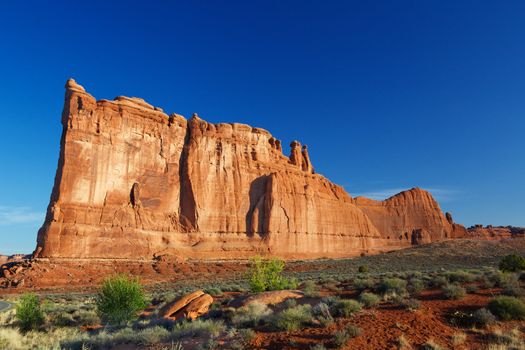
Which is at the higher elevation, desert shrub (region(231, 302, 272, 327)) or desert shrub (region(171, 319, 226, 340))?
desert shrub (region(231, 302, 272, 327))

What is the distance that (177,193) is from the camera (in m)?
56.4

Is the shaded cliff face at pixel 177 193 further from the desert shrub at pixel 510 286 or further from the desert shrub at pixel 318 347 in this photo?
the desert shrub at pixel 510 286

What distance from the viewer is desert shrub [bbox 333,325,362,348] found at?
7609 mm

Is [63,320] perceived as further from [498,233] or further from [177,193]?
[498,233]

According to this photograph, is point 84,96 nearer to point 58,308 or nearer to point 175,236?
point 175,236

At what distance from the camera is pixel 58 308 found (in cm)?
1986

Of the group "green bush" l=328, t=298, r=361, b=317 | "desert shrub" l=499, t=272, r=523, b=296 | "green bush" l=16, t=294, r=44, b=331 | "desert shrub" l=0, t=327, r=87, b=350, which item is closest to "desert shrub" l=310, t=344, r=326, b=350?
"green bush" l=328, t=298, r=361, b=317

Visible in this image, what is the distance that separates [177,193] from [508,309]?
168 ft

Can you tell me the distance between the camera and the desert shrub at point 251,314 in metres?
10.2

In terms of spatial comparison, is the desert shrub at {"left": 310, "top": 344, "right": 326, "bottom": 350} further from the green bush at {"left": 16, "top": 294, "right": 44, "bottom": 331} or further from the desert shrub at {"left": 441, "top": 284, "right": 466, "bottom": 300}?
the green bush at {"left": 16, "top": 294, "right": 44, "bottom": 331}

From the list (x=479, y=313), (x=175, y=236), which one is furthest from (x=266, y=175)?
(x=479, y=313)

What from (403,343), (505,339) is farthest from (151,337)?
(505,339)

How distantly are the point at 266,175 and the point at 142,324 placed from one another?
5414 cm

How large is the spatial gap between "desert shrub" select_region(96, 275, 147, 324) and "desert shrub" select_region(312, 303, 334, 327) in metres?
8.63
